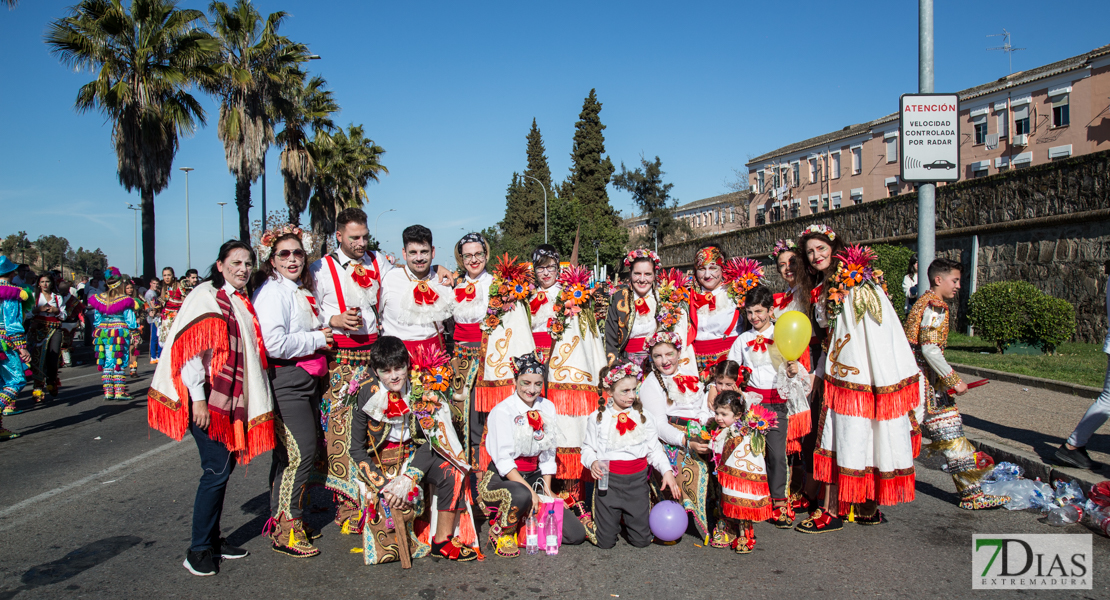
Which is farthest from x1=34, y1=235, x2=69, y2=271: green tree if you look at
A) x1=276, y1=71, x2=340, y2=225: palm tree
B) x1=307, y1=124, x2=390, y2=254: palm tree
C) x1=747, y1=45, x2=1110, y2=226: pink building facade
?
x1=747, y1=45, x2=1110, y2=226: pink building facade

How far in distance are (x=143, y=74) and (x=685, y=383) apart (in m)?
19.3

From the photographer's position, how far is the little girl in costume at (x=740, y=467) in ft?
14.0

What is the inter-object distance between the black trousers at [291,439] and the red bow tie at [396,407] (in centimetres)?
54

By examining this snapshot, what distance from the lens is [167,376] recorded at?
377cm

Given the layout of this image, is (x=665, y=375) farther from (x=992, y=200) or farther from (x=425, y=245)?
(x=992, y=200)

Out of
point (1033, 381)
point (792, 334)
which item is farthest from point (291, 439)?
point (1033, 381)

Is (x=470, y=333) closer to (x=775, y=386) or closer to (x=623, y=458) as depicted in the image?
(x=623, y=458)

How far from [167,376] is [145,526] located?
5.85 feet

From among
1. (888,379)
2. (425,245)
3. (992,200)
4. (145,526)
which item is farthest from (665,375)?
(992,200)

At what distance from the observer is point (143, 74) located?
18.2 meters

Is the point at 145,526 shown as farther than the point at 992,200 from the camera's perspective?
No

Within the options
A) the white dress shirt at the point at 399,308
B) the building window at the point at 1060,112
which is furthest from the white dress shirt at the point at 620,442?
the building window at the point at 1060,112

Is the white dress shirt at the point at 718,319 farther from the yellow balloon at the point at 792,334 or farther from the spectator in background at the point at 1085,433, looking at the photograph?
the spectator in background at the point at 1085,433

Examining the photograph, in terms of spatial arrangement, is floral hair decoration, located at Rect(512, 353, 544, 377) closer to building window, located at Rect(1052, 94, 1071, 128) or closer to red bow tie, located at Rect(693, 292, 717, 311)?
red bow tie, located at Rect(693, 292, 717, 311)
